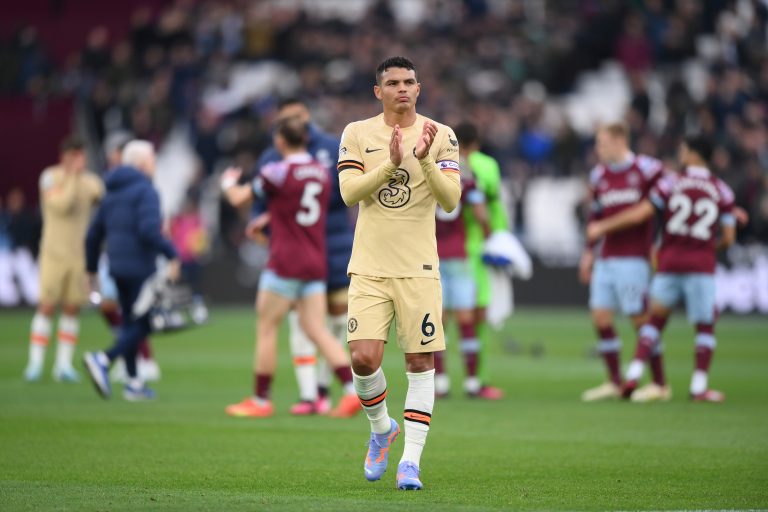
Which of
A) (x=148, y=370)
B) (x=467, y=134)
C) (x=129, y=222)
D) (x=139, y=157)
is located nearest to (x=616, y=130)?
(x=467, y=134)

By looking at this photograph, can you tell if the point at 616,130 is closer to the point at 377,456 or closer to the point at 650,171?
the point at 650,171

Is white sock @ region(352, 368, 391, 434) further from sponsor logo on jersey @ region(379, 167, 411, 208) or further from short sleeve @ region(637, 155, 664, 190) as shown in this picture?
short sleeve @ region(637, 155, 664, 190)

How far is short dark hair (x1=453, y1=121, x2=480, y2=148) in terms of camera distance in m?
13.8

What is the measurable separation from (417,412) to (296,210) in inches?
160

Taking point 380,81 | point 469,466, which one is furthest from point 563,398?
point 380,81

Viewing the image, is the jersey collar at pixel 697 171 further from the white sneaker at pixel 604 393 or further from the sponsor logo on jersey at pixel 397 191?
the sponsor logo on jersey at pixel 397 191

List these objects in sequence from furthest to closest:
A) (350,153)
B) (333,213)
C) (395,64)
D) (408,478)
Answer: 1. (333,213)
2. (350,153)
3. (395,64)
4. (408,478)

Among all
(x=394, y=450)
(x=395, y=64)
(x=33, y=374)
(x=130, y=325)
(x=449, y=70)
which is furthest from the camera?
(x=449, y=70)

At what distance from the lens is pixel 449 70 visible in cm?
3094

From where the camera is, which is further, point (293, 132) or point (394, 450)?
point (293, 132)

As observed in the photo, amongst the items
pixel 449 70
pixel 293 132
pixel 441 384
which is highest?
pixel 449 70

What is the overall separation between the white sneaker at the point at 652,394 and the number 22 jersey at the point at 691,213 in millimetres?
1178

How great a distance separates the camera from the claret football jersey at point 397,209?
316 inches

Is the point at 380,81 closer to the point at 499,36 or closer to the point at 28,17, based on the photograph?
the point at 499,36
